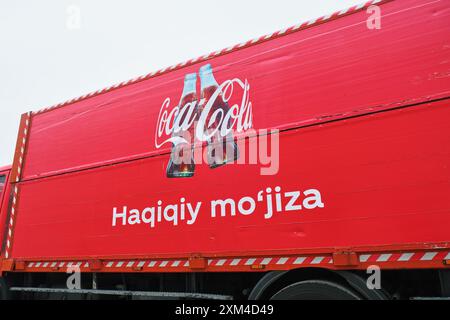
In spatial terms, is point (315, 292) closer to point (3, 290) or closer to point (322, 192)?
point (322, 192)

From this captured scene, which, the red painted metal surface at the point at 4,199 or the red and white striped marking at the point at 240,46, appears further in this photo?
the red painted metal surface at the point at 4,199

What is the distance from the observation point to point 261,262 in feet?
12.5

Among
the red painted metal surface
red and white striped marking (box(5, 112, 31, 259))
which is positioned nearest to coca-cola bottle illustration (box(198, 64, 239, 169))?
red and white striped marking (box(5, 112, 31, 259))

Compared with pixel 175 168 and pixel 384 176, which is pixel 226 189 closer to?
pixel 175 168

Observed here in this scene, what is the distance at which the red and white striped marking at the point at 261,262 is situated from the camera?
122 inches

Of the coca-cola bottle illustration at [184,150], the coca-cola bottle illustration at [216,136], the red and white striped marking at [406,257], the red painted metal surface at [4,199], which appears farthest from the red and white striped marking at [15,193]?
the red and white striped marking at [406,257]

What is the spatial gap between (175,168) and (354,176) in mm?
2073

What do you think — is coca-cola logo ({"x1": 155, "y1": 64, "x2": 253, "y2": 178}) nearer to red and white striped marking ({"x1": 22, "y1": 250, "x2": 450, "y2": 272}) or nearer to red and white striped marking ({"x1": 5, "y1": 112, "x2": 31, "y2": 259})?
red and white striped marking ({"x1": 22, "y1": 250, "x2": 450, "y2": 272})

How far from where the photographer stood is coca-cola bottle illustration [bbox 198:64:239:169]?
14.0 feet

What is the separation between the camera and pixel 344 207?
3482mm

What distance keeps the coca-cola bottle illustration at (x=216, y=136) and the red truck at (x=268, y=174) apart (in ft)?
0.05

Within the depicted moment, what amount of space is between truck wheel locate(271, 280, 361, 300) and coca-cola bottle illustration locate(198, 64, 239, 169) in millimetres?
1446

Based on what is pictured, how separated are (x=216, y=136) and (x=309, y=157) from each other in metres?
1.15

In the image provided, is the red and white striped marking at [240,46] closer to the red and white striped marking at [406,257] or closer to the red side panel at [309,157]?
the red side panel at [309,157]
